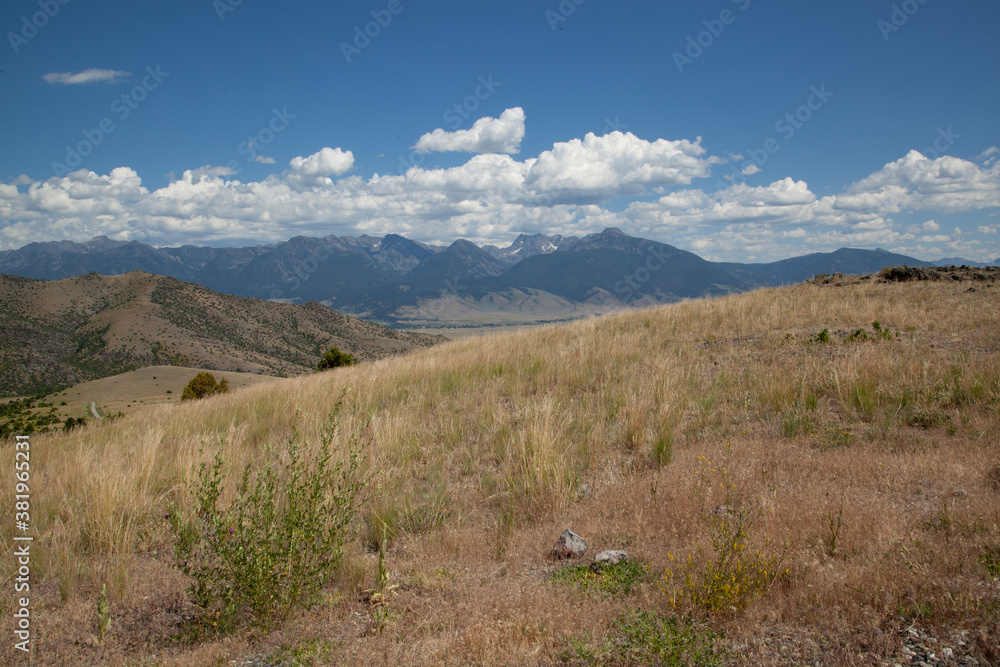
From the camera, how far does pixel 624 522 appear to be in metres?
3.90

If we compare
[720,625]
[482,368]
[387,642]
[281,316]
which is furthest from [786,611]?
[281,316]

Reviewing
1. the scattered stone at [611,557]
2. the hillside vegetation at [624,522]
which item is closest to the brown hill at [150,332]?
the hillside vegetation at [624,522]

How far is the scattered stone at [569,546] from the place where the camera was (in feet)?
11.8

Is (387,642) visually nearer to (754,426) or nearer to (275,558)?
(275,558)

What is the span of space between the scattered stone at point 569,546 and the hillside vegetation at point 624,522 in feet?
0.39

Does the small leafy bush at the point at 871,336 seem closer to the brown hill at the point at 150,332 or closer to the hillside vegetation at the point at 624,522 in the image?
the hillside vegetation at the point at 624,522

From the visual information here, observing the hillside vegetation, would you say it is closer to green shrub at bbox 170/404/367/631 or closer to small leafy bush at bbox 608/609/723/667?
small leafy bush at bbox 608/609/723/667

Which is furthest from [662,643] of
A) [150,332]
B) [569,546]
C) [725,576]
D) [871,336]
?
[150,332]

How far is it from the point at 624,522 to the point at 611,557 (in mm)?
528

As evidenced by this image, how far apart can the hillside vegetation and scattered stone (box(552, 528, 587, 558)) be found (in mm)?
120

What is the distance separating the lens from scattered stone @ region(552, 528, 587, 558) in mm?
3598

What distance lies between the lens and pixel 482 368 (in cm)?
911

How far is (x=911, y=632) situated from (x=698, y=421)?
3425 millimetres

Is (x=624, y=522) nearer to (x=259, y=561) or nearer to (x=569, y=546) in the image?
(x=569, y=546)
